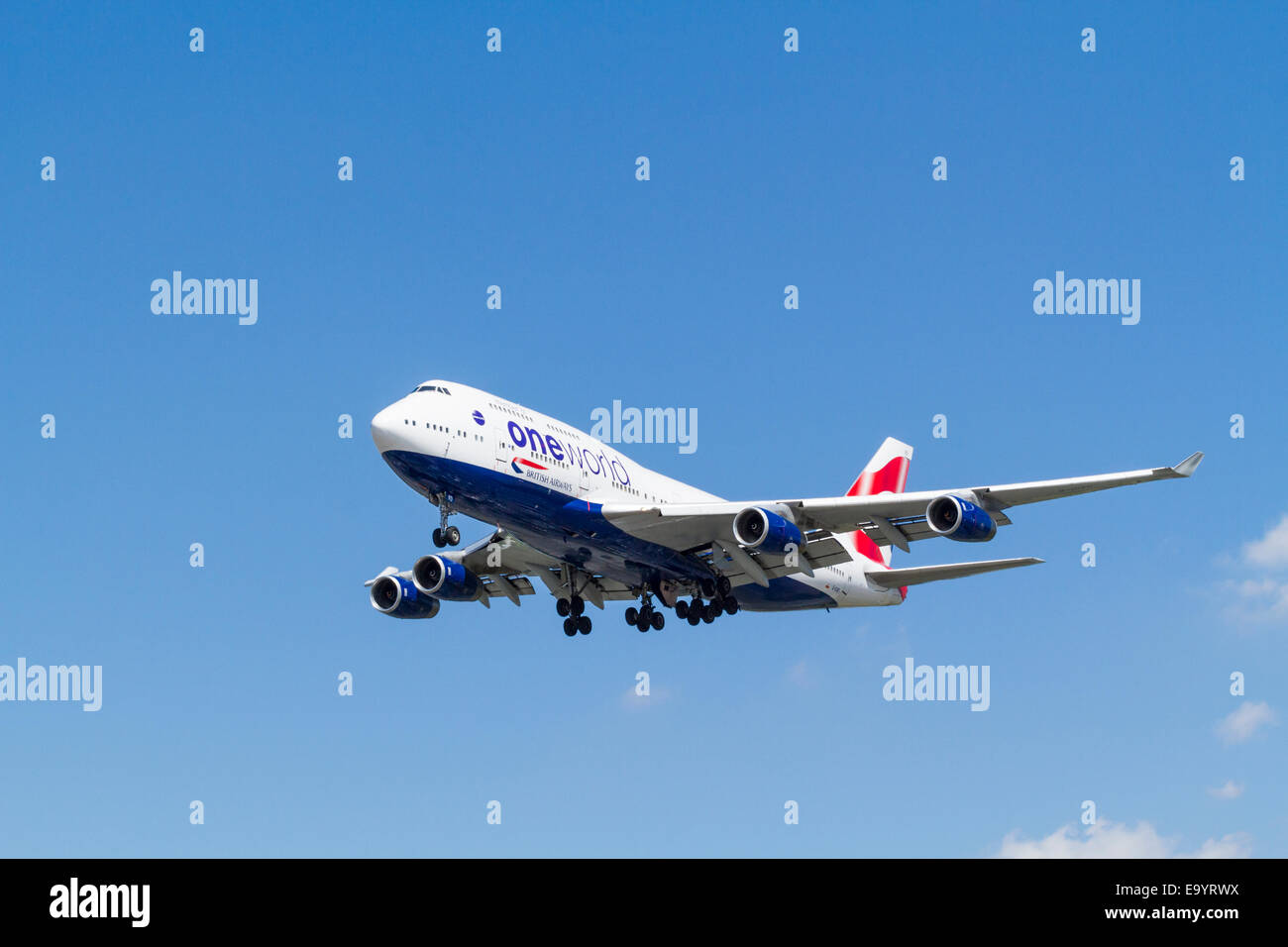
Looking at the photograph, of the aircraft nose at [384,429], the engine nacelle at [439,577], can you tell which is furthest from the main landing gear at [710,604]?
the aircraft nose at [384,429]

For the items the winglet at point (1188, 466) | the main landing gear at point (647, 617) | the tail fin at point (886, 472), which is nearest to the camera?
the winglet at point (1188, 466)

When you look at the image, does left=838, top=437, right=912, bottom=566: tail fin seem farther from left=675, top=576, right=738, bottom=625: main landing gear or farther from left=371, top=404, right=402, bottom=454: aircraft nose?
left=371, top=404, right=402, bottom=454: aircraft nose

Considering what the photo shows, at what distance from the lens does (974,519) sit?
45688 millimetres

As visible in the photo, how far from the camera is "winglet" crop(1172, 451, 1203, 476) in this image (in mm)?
42125

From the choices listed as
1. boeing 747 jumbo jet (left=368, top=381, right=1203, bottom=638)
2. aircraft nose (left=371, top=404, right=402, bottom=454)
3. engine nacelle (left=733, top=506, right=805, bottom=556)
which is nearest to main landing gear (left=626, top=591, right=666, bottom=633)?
boeing 747 jumbo jet (left=368, top=381, right=1203, bottom=638)

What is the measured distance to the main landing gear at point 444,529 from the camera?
45278 millimetres

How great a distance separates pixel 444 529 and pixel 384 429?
149 inches

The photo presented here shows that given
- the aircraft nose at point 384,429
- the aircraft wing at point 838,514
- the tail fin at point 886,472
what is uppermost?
the tail fin at point 886,472

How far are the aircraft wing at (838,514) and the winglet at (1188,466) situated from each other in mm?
1746

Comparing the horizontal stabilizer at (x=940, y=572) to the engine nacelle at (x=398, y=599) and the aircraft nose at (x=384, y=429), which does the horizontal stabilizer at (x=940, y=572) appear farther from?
the aircraft nose at (x=384, y=429)

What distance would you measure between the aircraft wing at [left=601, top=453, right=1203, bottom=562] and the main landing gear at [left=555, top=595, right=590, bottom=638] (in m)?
5.61

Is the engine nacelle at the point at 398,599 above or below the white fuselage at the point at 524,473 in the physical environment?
below

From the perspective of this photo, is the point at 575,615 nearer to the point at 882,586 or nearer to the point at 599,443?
the point at 599,443
